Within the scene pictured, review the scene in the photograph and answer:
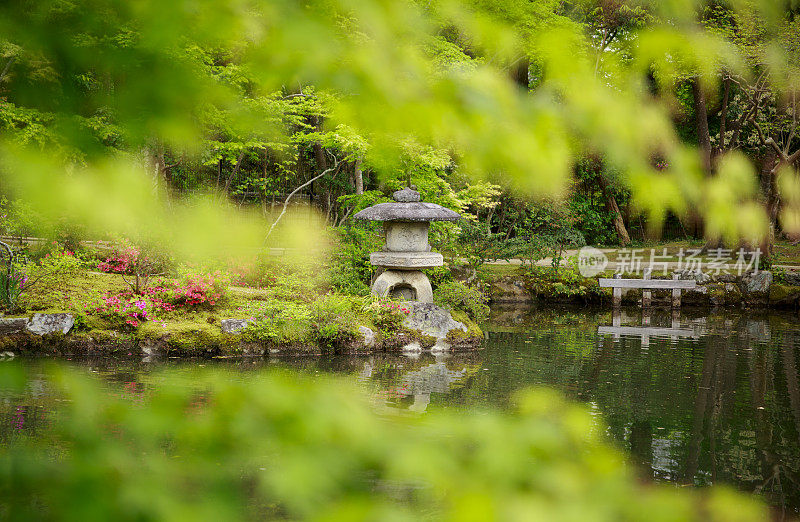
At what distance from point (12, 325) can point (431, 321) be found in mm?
5134

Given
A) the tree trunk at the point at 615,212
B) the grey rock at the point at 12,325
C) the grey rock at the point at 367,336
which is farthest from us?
the tree trunk at the point at 615,212

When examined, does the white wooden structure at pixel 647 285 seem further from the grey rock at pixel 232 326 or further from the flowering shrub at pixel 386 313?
the grey rock at pixel 232 326

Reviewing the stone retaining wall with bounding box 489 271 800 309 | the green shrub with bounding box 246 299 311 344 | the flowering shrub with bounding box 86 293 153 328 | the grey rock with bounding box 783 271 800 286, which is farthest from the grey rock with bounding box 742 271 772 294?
the flowering shrub with bounding box 86 293 153 328

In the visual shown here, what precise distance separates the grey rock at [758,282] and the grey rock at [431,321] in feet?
26.6

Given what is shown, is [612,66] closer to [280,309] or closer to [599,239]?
[280,309]

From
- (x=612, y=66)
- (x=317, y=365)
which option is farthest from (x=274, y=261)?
(x=612, y=66)

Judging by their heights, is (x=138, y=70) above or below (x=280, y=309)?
above

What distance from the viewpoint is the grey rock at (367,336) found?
29.3ft

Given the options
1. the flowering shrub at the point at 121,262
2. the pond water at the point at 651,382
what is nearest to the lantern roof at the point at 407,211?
the pond water at the point at 651,382

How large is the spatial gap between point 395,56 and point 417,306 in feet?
28.6

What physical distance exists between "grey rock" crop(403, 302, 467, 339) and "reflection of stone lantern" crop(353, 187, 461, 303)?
22.1 inches

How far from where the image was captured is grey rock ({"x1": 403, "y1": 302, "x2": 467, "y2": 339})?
9336mm

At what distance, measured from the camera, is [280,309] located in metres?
8.79
